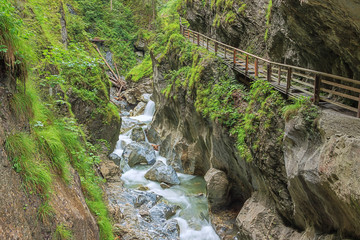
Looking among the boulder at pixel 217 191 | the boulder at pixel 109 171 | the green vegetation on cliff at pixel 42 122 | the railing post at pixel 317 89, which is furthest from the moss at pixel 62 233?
the boulder at pixel 109 171

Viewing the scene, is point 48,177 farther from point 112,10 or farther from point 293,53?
point 112,10

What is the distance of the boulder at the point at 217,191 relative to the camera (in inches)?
420

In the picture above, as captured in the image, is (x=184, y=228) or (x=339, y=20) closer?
(x=339, y=20)

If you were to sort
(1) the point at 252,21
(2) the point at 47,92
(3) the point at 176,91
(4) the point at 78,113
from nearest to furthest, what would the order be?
(2) the point at 47,92
(4) the point at 78,113
(1) the point at 252,21
(3) the point at 176,91

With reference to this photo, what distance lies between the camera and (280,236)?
25.2ft

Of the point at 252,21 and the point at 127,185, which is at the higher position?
the point at 252,21

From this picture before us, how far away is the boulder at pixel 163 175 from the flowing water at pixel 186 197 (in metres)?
0.26

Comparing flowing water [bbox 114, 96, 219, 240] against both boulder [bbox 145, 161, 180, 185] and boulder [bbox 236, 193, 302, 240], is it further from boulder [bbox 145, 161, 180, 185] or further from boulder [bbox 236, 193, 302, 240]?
boulder [bbox 236, 193, 302, 240]

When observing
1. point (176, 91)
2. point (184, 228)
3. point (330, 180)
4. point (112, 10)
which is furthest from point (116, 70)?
point (330, 180)

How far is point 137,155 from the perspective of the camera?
15914 millimetres

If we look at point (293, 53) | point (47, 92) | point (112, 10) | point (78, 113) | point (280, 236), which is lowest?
point (280, 236)

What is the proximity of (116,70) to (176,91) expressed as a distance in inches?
732

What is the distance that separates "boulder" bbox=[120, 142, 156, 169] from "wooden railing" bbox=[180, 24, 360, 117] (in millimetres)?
7565

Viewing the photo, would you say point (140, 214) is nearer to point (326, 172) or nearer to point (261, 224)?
point (261, 224)
